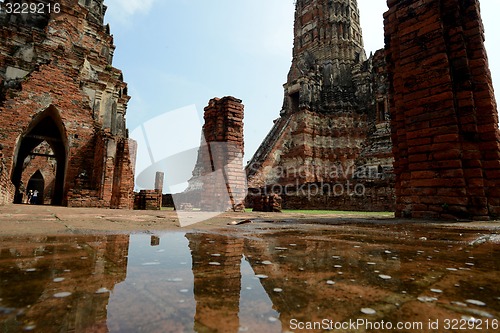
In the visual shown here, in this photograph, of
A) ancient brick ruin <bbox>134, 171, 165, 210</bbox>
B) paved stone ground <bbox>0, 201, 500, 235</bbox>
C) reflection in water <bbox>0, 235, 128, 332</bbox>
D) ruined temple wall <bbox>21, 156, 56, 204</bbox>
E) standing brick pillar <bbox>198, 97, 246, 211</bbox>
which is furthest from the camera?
ruined temple wall <bbox>21, 156, 56, 204</bbox>

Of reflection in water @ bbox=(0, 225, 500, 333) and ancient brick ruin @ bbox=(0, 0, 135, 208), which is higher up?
ancient brick ruin @ bbox=(0, 0, 135, 208)

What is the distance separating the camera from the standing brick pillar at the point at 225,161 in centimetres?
782

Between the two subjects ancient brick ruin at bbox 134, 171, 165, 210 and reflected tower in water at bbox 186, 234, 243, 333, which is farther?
ancient brick ruin at bbox 134, 171, 165, 210

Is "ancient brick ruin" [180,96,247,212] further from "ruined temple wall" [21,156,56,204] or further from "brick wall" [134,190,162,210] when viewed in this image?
"ruined temple wall" [21,156,56,204]

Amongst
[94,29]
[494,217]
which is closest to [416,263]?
[494,217]

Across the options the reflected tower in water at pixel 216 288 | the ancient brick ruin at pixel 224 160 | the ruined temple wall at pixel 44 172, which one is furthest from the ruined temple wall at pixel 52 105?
the ruined temple wall at pixel 44 172

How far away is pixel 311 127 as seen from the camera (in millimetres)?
24797

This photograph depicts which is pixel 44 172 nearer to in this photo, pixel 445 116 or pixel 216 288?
pixel 445 116

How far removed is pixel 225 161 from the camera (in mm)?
7922

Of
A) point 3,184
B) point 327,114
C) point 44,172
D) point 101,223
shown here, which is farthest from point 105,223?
point 327,114

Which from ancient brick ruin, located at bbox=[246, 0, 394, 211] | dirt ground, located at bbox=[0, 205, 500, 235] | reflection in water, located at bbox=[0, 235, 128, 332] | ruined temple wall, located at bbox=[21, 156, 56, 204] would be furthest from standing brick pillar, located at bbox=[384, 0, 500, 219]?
ruined temple wall, located at bbox=[21, 156, 56, 204]

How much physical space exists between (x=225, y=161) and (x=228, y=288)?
7.06 m

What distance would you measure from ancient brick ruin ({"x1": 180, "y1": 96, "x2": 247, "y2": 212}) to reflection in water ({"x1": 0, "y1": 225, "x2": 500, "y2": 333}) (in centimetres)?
629

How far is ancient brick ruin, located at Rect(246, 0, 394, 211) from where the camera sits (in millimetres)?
21891
